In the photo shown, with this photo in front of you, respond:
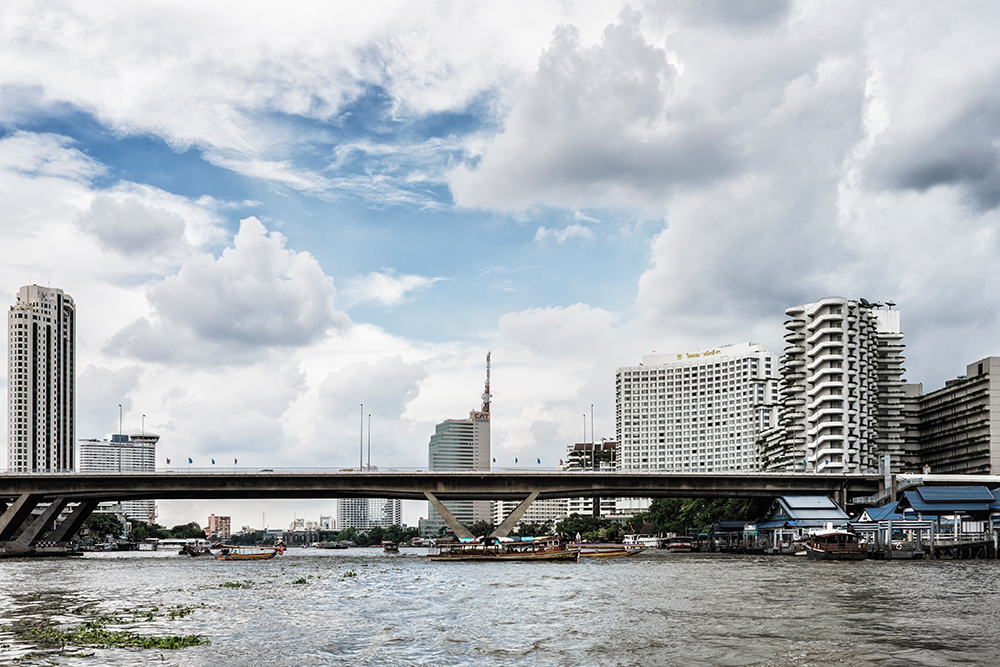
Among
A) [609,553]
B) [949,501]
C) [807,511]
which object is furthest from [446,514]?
[949,501]

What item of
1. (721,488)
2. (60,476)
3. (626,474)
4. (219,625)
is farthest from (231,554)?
(219,625)

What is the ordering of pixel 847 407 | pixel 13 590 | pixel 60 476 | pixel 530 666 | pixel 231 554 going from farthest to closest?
pixel 847 407 → pixel 231 554 → pixel 60 476 → pixel 13 590 → pixel 530 666

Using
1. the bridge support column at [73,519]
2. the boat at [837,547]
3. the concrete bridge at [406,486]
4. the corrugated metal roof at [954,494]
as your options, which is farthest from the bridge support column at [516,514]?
the bridge support column at [73,519]

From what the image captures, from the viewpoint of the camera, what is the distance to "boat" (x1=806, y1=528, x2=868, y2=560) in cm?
10843

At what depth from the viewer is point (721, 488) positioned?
138000 mm

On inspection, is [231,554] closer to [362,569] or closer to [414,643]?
[362,569]

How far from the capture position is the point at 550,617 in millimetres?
48875

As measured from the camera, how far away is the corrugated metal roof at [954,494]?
414 feet

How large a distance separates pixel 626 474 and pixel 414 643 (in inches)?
3700

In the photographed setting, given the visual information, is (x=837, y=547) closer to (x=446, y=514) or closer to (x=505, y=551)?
(x=505, y=551)

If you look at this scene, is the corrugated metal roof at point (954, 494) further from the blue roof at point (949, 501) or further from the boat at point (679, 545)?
the boat at point (679, 545)

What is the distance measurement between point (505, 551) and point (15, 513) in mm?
66576

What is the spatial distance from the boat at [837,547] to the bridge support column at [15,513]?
9910 centimetres

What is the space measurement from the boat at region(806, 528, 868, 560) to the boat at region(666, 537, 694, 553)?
61.5 metres
